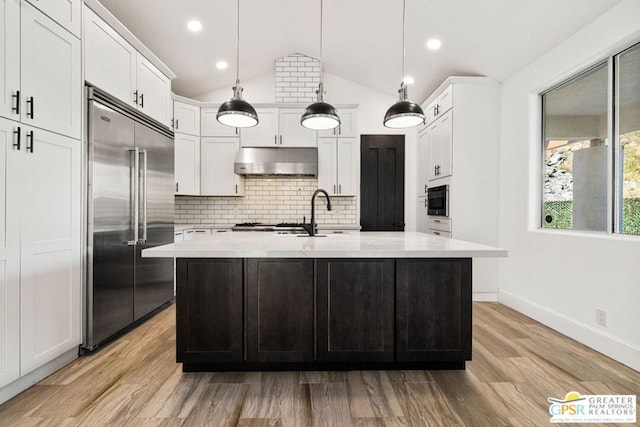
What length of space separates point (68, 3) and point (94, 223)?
1.53 m

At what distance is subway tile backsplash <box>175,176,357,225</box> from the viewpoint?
539cm

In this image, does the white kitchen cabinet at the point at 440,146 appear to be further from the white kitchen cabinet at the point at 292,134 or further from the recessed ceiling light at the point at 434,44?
the white kitchen cabinet at the point at 292,134

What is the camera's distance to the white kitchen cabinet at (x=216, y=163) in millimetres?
5008

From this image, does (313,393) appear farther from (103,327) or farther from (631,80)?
(631,80)

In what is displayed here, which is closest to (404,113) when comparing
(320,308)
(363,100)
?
(320,308)

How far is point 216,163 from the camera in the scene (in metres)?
5.02

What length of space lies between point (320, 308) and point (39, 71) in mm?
2294

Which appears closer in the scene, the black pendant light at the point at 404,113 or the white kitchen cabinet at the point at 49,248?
the white kitchen cabinet at the point at 49,248

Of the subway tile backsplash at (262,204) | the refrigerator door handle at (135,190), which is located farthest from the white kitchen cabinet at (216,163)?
the refrigerator door handle at (135,190)

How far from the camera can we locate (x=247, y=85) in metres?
5.55

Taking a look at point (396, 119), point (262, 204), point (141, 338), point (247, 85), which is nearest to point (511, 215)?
point (396, 119)

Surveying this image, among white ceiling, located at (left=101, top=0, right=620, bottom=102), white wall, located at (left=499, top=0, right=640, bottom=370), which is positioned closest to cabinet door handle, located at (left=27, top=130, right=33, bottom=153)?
white ceiling, located at (left=101, top=0, right=620, bottom=102)

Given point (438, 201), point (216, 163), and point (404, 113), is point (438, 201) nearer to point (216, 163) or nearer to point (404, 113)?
point (404, 113)

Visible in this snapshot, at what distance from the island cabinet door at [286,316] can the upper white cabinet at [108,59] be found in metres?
2.02
